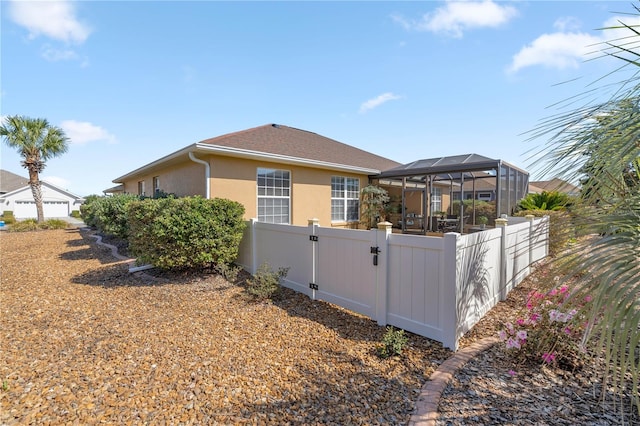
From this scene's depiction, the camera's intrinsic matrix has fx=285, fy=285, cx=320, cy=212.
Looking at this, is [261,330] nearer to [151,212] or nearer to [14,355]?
[14,355]

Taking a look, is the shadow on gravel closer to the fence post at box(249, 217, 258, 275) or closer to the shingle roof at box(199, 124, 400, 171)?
the fence post at box(249, 217, 258, 275)

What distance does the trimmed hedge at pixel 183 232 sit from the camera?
20.1 ft

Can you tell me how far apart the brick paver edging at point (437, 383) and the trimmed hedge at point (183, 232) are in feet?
16.6

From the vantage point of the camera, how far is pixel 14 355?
11.4 ft

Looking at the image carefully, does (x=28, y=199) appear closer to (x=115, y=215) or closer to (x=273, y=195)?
(x=115, y=215)

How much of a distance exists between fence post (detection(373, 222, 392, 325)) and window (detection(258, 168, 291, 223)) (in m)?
5.83

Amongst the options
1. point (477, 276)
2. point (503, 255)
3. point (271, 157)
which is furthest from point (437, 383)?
point (271, 157)

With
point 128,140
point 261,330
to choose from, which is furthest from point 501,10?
point 128,140

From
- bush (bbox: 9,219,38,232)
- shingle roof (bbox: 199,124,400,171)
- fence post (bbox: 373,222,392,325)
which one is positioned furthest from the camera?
bush (bbox: 9,219,38,232)

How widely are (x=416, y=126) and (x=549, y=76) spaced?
867cm

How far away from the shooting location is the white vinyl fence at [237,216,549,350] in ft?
12.0

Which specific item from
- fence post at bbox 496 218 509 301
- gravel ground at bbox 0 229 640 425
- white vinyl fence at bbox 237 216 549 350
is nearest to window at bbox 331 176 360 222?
white vinyl fence at bbox 237 216 549 350

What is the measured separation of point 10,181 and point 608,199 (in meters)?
54.4

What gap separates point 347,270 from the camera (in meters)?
4.79
